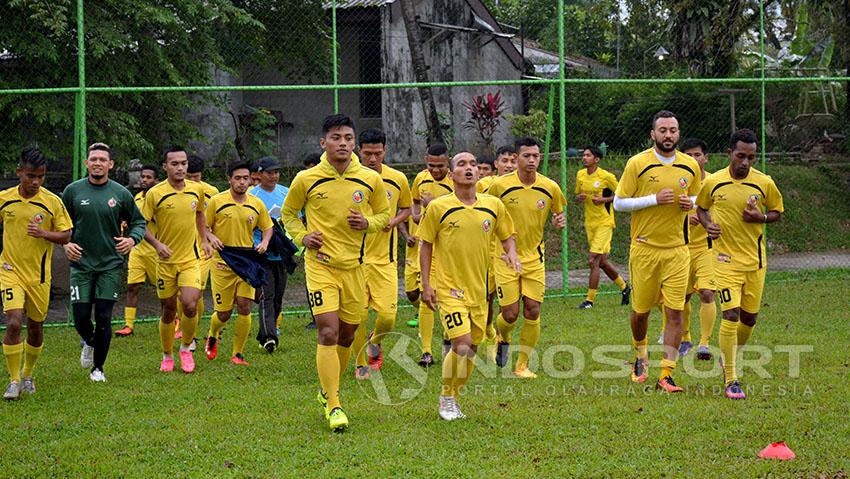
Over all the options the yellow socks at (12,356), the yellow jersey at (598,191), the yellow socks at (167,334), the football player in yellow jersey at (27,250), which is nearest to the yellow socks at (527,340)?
the yellow socks at (167,334)

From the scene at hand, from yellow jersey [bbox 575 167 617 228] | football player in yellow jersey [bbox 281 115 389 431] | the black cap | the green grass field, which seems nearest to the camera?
the green grass field

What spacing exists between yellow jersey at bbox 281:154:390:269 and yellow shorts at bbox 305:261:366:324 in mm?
61

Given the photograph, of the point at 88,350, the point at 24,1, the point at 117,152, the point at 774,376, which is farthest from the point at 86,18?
the point at 774,376

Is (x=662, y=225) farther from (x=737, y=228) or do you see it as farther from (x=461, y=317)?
(x=461, y=317)

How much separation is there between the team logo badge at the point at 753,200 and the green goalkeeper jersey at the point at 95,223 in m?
5.45

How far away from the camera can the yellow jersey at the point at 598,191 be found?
15.4 metres

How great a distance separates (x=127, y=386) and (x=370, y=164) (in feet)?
10.1

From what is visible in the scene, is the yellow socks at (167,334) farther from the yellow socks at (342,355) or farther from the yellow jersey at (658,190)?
the yellow jersey at (658,190)

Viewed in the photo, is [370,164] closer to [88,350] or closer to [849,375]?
[88,350]

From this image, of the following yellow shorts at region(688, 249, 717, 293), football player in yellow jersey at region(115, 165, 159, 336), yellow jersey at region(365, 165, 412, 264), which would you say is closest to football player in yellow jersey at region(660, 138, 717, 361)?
yellow shorts at region(688, 249, 717, 293)

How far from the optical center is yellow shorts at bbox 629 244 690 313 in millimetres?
9023

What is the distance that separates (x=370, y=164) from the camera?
33.2 feet

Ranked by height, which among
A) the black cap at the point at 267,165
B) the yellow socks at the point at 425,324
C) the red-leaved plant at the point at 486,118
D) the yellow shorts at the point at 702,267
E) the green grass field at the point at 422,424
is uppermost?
the red-leaved plant at the point at 486,118

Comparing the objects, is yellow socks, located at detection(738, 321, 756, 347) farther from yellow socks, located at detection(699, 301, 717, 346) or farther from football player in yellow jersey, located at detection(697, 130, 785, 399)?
yellow socks, located at detection(699, 301, 717, 346)
